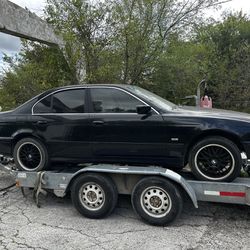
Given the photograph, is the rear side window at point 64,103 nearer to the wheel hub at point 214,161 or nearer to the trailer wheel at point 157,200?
the trailer wheel at point 157,200

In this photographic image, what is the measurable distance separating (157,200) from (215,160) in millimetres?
943

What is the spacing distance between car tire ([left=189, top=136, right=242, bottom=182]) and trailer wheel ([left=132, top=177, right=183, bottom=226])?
450 millimetres

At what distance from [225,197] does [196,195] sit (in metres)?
0.37

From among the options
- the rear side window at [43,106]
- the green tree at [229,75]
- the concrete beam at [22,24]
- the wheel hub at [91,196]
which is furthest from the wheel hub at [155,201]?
the green tree at [229,75]

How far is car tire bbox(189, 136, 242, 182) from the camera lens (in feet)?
14.6

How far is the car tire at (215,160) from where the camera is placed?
4.45 meters

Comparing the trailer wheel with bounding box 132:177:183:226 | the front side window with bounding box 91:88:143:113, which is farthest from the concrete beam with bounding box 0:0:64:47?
the trailer wheel with bounding box 132:177:183:226

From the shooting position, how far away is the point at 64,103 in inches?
212

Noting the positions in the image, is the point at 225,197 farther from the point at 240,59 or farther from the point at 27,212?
the point at 240,59

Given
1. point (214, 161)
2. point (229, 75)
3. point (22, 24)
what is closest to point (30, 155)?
point (214, 161)

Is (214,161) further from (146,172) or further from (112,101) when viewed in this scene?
(112,101)

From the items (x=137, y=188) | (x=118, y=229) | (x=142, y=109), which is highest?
(x=142, y=109)

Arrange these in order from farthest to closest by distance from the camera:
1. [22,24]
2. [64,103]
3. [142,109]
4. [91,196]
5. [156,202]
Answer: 1. [22,24]
2. [64,103]
3. [91,196]
4. [142,109]
5. [156,202]

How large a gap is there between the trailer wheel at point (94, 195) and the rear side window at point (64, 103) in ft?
3.58
